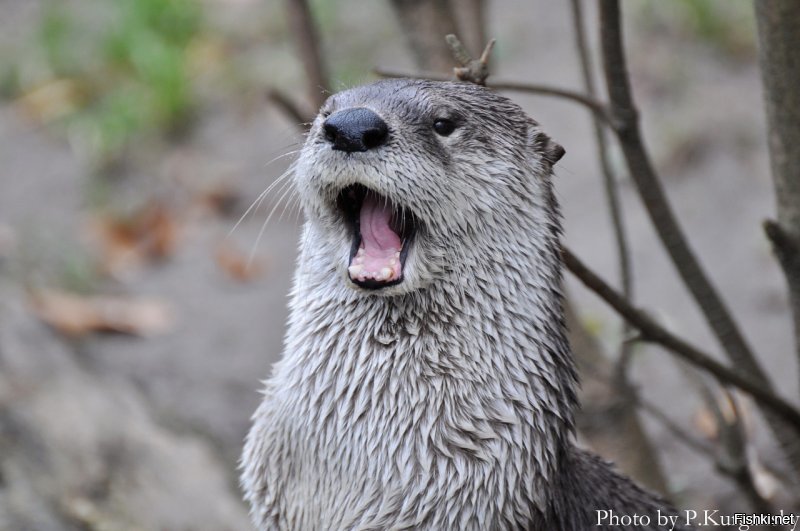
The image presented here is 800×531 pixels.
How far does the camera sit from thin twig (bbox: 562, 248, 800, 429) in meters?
2.14

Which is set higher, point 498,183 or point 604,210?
point 604,210

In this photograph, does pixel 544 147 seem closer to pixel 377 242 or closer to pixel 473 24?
pixel 377 242

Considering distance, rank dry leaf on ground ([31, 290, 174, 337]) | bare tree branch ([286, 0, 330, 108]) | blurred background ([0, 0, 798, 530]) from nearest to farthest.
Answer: blurred background ([0, 0, 798, 530])
bare tree branch ([286, 0, 330, 108])
dry leaf on ground ([31, 290, 174, 337])

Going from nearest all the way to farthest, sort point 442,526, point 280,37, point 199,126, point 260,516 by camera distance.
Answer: point 442,526 → point 260,516 → point 199,126 → point 280,37

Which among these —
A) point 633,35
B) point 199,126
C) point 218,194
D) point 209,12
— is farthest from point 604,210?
point 209,12

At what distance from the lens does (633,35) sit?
5.41 meters

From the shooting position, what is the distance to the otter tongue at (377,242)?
1877mm

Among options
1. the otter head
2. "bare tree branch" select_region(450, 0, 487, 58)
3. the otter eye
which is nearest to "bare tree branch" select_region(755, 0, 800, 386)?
the otter head

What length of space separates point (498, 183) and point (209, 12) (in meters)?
4.85

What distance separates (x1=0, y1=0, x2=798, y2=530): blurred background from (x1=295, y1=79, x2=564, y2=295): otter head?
980mm

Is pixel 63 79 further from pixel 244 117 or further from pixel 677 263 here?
pixel 677 263

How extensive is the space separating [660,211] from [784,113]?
0.38m

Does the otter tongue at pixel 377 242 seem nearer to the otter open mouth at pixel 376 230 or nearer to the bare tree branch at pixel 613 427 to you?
the otter open mouth at pixel 376 230

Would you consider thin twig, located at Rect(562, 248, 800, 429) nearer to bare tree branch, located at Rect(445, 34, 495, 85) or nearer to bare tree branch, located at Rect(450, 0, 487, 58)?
bare tree branch, located at Rect(445, 34, 495, 85)
